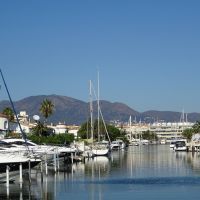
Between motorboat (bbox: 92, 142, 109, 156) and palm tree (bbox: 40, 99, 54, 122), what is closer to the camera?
motorboat (bbox: 92, 142, 109, 156)

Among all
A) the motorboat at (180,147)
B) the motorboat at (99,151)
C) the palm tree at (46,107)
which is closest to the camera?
the motorboat at (99,151)

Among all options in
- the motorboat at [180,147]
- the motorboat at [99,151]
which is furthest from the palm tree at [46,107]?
the motorboat at [180,147]

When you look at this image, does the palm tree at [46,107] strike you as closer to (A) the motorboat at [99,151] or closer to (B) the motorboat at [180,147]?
(A) the motorboat at [99,151]

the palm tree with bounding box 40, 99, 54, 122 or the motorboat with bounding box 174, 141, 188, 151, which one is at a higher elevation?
the palm tree with bounding box 40, 99, 54, 122

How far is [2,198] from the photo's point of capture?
47.1 m

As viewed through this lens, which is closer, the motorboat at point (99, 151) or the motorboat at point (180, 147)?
the motorboat at point (99, 151)

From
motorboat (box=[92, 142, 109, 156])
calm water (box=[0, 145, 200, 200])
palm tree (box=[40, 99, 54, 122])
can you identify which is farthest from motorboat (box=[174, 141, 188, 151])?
calm water (box=[0, 145, 200, 200])

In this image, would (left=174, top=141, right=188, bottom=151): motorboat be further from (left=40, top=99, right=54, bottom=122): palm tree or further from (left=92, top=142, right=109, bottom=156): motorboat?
(left=92, top=142, right=109, bottom=156): motorboat

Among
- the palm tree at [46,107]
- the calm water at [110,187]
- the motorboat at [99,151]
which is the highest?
the palm tree at [46,107]

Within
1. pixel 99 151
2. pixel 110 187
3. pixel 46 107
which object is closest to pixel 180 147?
pixel 46 107

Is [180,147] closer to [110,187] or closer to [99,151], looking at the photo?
[99,151]

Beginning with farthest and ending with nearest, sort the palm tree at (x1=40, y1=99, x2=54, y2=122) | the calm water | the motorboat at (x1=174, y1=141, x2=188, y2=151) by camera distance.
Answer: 1. the motorboat at (x1=174, y1=141, x2=188, y2=151)
2. the palm tree at (x1=40, y1=99, x2=54, y2=122)
3. the calm water

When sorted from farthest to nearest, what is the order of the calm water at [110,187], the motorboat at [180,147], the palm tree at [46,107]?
the motorboat at [180,147] < the palm tree at [46,107] < the calm water at [110,187]

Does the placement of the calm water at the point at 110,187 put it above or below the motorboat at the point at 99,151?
below
